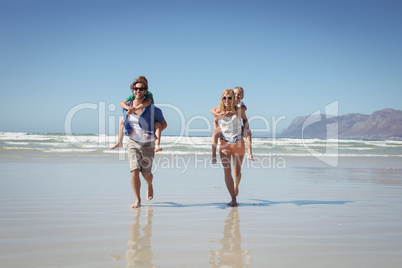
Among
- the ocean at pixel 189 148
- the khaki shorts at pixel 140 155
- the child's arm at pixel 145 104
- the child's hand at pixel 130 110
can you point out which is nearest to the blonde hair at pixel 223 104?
the child's arm at pixel 145 104

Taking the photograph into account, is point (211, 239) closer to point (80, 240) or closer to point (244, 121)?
point (80, 240)

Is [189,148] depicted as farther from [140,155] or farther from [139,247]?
[139,247]

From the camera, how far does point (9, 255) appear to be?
284 centimetres

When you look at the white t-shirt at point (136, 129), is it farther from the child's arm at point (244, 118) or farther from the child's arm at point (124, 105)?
the child's arm at point (244, 118)

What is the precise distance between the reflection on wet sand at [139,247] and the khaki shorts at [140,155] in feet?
3.90

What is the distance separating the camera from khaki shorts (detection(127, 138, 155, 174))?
512 centimetres

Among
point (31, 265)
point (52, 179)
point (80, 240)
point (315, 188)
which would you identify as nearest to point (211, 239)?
point (80, 240)

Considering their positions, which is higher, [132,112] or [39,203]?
[132,112]

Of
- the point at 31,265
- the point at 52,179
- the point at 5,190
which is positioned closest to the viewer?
the point at 31,265

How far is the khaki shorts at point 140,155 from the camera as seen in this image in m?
5.12

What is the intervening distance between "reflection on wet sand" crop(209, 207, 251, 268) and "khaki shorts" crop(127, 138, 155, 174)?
5.98 ft

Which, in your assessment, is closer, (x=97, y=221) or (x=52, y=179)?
(x=97, y=221)

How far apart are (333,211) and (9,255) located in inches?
163

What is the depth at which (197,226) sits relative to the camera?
397cm
